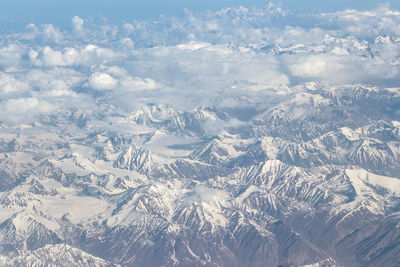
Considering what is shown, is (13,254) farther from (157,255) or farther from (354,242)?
(354,242)

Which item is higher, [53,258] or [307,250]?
[53,258]

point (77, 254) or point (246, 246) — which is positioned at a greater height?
point (77, 254)

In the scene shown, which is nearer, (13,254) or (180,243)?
(13,254)

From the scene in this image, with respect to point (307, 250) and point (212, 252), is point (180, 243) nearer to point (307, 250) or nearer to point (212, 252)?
point (212, 252)

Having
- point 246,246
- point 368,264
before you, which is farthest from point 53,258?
point 368,264

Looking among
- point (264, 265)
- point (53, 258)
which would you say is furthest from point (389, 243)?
point (53, 258)

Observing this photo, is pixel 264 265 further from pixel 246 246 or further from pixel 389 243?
pixel 389 243

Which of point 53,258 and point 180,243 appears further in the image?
point 180,243
